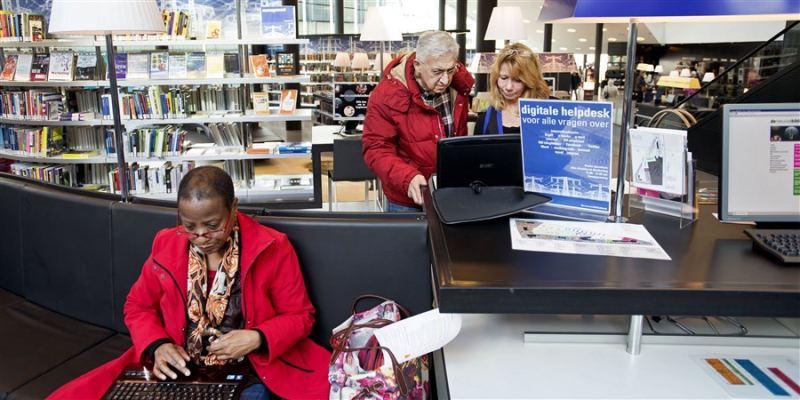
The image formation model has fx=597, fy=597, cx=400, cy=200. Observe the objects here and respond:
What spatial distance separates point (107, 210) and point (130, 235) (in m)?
0.16

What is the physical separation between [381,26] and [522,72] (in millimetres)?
4227

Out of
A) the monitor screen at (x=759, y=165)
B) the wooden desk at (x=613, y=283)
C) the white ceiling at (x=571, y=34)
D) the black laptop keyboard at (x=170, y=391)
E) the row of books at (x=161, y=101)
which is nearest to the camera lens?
the wooden desk at (x=613, y=283)

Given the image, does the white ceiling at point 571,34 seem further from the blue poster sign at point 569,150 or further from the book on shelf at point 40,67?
the blue poster sign at point 569,150

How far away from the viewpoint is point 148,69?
5.73 metres

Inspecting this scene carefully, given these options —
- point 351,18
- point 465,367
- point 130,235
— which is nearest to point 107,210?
point 130,235

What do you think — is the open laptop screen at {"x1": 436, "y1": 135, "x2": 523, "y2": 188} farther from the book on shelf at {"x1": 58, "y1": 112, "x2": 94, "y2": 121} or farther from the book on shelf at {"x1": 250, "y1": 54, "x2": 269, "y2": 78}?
the book on shelf at {"x1": 58, "y1": 112, "x2": 94, "y2": 121}

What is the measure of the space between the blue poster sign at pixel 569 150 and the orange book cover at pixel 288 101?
14.1 ft

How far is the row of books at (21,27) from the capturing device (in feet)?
19.7

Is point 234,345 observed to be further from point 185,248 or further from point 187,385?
point 185,248

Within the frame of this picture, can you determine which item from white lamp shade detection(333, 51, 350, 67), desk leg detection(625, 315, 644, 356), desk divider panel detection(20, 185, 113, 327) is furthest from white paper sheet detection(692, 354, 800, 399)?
white lamp shade detection(333, 51, 350, 67)

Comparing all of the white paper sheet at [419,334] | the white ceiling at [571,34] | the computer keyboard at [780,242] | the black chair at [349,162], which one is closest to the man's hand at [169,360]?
the white paper sheet at [419,334]

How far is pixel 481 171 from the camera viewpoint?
1976mm

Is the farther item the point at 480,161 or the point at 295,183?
the point at 295,183

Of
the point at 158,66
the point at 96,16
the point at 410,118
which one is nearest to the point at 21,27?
the point at 158,66
